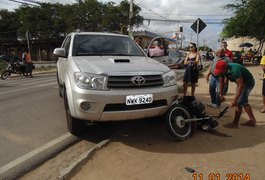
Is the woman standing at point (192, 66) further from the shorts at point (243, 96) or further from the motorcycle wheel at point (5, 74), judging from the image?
the motorcycle wheel at point (5, 74)

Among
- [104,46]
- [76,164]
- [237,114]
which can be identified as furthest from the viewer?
[104,46]

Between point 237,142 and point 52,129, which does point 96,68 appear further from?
point 237,142

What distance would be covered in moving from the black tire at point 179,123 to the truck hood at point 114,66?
0.70m

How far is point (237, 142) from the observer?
168 inches

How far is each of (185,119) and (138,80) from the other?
1.26m

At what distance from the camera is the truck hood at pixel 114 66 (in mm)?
3797

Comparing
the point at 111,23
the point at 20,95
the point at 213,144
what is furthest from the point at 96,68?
the point at 111,23

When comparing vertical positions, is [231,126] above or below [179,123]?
below

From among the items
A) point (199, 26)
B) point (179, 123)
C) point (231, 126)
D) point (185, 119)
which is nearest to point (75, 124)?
point (179, 123)

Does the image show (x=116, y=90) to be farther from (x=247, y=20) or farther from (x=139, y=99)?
(x=247, y=20)

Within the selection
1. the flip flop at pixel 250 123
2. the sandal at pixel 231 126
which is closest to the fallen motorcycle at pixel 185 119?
the sandal at pixel 231 126

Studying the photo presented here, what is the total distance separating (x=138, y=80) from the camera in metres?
3.80

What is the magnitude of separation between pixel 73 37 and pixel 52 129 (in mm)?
1932

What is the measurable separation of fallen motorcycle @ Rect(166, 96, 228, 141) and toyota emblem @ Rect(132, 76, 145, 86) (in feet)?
2.51
